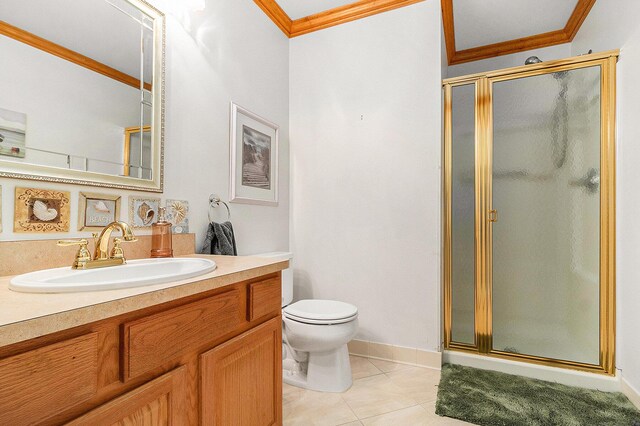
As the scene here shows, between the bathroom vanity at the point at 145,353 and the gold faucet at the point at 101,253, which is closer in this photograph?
the bathroom vanity at the point at 145,353

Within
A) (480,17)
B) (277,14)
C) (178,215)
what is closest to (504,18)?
(480,17)

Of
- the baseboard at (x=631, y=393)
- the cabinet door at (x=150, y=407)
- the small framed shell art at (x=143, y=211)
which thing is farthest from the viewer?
the baseboard at (x=631, y=393)

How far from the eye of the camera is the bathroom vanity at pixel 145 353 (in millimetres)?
589

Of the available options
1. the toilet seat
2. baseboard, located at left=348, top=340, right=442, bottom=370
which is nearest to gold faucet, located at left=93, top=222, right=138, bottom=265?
the toilet seat

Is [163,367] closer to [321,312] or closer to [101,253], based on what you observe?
[101,253]

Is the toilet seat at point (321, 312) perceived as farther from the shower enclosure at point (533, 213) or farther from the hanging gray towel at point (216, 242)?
the shower enclosure at point (533, 213)

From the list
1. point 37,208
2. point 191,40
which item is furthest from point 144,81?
point 37,208

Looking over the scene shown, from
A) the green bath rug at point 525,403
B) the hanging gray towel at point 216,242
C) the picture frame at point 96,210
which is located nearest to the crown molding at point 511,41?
the hanging gray towel at point 216,242

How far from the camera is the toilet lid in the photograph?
70.3 inches

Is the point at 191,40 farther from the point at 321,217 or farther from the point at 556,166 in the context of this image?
the point at 556,166

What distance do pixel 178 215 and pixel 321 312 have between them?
964 mm

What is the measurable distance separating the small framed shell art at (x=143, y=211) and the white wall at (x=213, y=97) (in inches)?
1.3

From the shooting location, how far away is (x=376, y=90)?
2389 millimetres

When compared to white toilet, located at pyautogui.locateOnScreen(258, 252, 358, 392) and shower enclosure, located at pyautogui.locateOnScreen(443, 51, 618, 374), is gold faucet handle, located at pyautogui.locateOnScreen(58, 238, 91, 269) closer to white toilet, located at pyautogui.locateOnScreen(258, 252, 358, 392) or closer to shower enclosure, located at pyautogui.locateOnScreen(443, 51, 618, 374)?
white toilet, located at pyautogui.locateOnScreen(258, 252, 358, 392)
